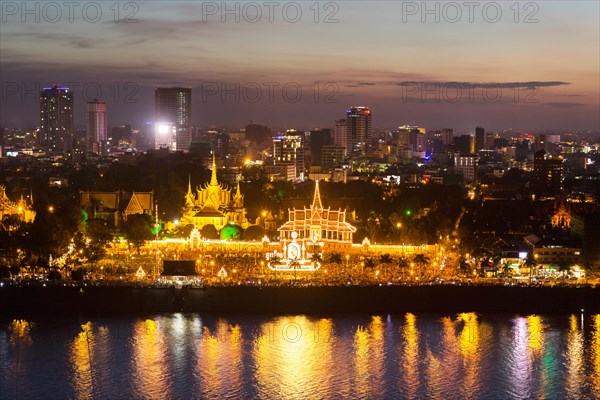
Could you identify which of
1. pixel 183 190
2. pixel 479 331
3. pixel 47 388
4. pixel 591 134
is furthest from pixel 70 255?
pixel 591 134

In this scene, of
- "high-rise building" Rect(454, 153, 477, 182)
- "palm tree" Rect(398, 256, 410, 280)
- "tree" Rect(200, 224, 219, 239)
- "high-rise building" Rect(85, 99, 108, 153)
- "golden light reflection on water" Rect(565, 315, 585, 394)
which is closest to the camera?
"golden light reflection on water" Rect(565, 315, 585, 394)

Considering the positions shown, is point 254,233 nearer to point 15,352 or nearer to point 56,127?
point 15,352

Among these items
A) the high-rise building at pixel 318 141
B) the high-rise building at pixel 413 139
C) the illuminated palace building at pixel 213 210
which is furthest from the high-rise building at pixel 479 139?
the illuminated palace building at pixel 213 210

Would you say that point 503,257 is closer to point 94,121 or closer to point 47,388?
point 47,388

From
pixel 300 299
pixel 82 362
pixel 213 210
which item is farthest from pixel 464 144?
pixel 82 362

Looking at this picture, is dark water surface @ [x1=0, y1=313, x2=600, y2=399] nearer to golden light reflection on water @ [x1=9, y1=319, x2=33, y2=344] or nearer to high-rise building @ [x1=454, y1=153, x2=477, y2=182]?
golden light reflection on water @ [x1=9, y1=319, x2=33, y2=344]

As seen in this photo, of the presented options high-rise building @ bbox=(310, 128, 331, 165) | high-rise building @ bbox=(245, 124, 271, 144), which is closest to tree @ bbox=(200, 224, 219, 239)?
high-rise building @ bbox=(310, 128, 331, 165)

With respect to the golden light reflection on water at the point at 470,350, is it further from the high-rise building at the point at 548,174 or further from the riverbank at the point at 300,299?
the high-rise building at the point at 548,174
